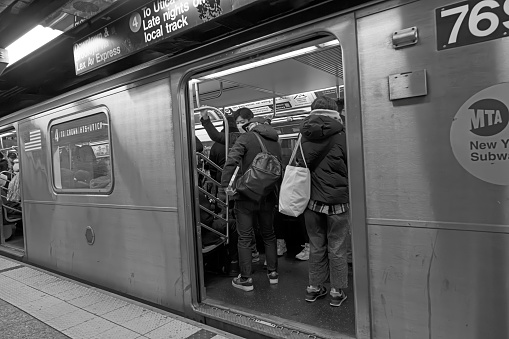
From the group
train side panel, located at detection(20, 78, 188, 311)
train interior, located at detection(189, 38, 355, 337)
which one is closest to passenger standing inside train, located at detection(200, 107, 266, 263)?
train interior, located at detection(189, 38, 355, 337)

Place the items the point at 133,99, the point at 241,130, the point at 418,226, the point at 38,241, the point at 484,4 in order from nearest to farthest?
1. the point at 484,4
2. the point at 418,226
3. the point at 133,99
4. the point at 241,130
5. the point at 38,241

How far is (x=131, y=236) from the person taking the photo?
133 inches

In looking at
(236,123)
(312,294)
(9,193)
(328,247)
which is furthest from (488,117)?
(9,193)

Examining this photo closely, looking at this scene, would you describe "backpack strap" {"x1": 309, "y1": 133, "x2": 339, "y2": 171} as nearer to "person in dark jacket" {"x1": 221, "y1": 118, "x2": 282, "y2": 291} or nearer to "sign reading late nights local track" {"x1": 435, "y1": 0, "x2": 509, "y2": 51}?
"person in dark jacket" {"x1": 221, "y1": 118, "x2": 282, "y2": 291}

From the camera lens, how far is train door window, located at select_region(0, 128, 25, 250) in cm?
582

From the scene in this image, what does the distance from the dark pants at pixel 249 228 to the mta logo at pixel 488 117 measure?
1.91 m

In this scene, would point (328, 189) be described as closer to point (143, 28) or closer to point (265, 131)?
point (265, 131)

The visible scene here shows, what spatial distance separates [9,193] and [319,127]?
5.53 m

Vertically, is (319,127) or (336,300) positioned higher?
(319,127)

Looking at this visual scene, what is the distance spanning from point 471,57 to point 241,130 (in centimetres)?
225

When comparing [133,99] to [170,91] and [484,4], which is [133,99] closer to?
[170,91]

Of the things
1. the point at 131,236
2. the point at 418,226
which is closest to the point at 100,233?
the point at 131,236

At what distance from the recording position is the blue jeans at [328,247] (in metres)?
2.71

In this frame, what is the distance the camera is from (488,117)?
1615 mm
